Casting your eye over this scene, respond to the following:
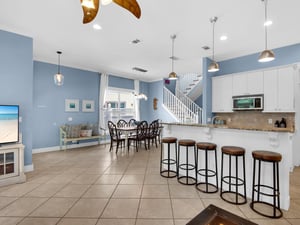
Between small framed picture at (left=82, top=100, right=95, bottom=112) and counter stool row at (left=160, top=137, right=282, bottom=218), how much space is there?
13.5 feet

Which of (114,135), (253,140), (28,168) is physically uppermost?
(253,140)

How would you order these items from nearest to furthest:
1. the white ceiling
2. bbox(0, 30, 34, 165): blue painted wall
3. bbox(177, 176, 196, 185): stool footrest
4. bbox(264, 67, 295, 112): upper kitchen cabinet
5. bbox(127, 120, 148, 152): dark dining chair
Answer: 1. the white ceiling
2. bbox(177, 176, 196, 185): stool footrest
3. bbox(0, 30, 34, 165): blue painted wall
4. bbox(264, 67, 295, 112): upper kitchen cabinet
5. bbox(127, 120, 148, 152): dark dining chair

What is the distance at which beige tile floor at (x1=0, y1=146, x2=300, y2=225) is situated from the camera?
2.00 metres

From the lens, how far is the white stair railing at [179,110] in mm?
6560

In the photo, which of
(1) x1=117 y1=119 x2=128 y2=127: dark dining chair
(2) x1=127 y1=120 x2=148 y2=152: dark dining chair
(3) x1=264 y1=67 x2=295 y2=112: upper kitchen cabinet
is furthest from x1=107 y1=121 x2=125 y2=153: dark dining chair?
(3) x1=264 y1=67 x2=295 y2=112: upper kitchen cabinet

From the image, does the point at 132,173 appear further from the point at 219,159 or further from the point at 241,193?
the point at 241,193

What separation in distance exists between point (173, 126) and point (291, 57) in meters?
3.48

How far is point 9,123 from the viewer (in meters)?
3.02

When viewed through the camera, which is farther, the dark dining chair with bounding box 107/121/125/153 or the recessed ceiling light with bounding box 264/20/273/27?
the dark dining chair with bounding box 107/121/125/153

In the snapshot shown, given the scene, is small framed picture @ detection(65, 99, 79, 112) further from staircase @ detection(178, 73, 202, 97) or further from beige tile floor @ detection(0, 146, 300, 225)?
staircase @ detection(178, 73, 202, 97)

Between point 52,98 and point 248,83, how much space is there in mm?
6274

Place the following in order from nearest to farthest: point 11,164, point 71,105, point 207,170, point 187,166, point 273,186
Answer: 1. point 273,186
2. point 207,170
3. point 11,164
4. point 187,166
5. point 71,105

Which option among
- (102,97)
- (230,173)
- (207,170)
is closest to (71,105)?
(102,97)

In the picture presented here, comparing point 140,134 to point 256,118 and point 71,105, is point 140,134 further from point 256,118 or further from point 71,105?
point 256,118
